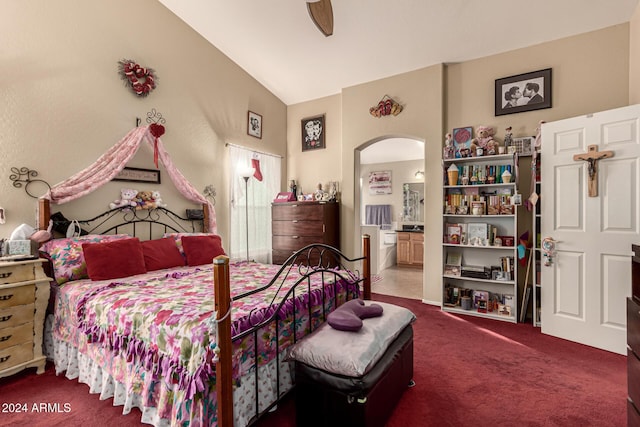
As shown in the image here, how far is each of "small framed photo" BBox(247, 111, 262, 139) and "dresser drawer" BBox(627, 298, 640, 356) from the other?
4.67m

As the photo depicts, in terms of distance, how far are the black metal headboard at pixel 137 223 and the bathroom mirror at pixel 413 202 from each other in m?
5.24

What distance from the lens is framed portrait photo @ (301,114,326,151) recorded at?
17.5 ft


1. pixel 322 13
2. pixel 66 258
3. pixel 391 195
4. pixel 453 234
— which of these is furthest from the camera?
pixel 391 195

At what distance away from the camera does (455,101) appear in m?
4.16

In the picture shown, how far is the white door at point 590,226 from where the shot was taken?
2.77 metres

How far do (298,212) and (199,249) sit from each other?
1786 mm

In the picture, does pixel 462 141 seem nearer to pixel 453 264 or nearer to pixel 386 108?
pixel 386 108

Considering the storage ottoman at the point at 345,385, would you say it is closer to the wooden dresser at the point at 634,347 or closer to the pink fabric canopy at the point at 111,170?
the wooden dresser at the point at 634,347

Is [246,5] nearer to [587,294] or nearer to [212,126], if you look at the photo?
[212,126]

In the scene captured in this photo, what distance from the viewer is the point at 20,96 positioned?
8.80 ft

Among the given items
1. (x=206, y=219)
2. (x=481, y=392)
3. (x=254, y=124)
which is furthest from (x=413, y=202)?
(x=481, y=392)

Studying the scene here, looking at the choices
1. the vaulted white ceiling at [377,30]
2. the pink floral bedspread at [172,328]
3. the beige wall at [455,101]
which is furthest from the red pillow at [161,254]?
the vaulted white ceiling at [377,30]

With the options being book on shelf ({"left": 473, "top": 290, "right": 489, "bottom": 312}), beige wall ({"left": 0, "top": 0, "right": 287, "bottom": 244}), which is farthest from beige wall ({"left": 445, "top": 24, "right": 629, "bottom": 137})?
beige wall ({"left": 0, "top": 0, "right": 287, "bottom": 244})

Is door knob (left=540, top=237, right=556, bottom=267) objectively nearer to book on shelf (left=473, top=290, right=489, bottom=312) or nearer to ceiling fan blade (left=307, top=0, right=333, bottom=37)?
book on shelf (left=473, top=290, right=489, bottom=312)
